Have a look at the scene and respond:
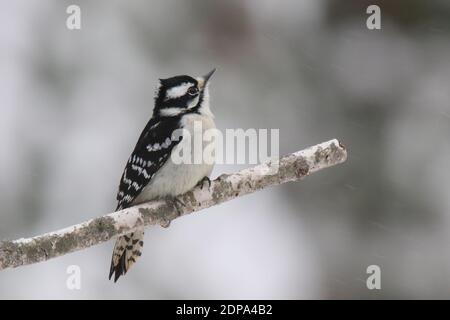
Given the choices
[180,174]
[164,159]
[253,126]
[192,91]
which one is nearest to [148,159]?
[164,159]

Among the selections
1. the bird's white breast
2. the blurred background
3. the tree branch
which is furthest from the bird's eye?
the blurred background

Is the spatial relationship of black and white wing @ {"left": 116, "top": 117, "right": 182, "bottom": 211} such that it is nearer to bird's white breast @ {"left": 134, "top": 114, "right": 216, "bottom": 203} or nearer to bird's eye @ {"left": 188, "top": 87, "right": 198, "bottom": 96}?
bird's white breast @ {"left": 134, "top": 114, "right": 216, "bottom": 203}

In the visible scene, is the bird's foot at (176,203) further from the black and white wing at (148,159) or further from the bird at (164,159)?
the black and white wing at (148,159)

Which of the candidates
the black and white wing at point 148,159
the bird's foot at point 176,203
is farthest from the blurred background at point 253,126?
the bird's foot at point 176,203

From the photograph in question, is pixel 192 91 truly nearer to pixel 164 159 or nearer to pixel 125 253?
pixel 164 159

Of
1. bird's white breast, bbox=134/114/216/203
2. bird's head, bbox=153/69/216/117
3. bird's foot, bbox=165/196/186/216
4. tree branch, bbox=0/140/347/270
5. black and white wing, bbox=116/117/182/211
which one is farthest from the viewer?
bird's head, bbox=153/69/216/117

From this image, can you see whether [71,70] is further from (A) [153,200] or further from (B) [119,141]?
(A) [153,200]
